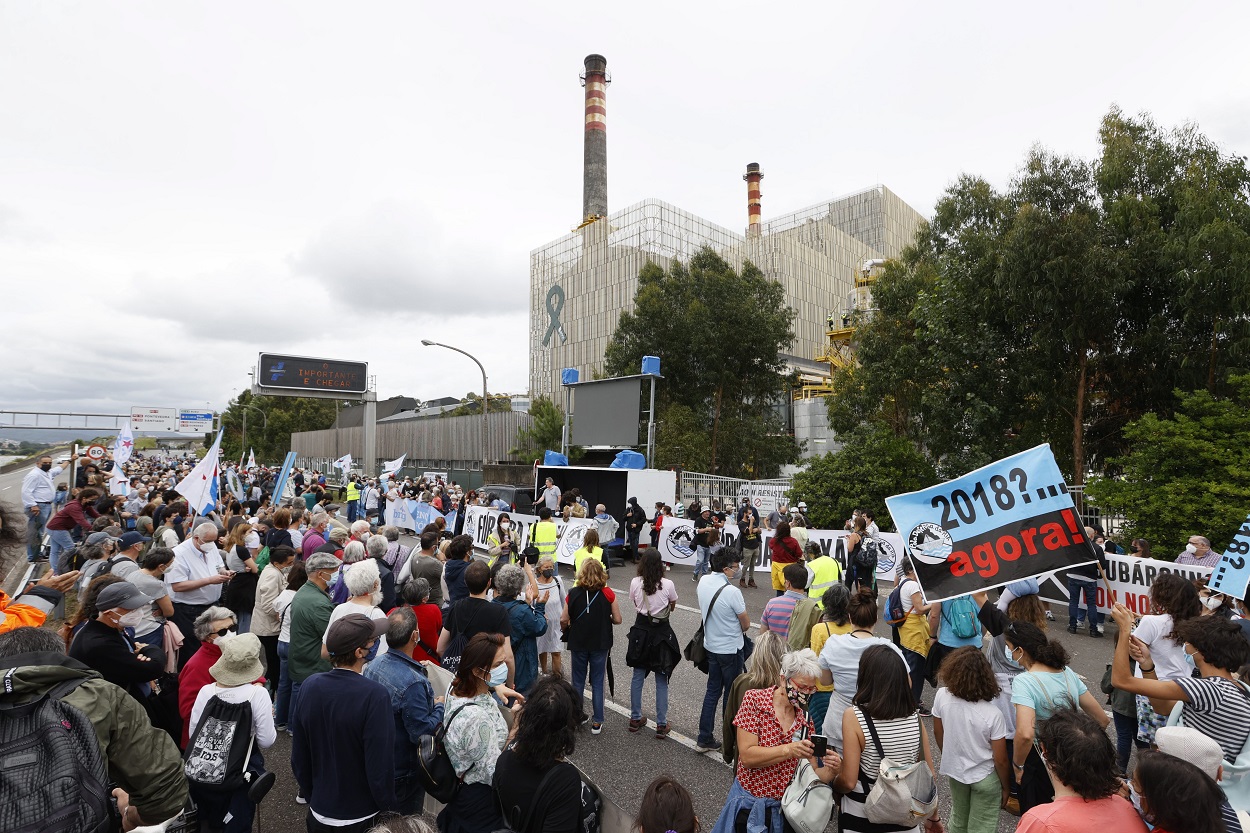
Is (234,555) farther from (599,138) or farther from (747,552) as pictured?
Result: (599,138)

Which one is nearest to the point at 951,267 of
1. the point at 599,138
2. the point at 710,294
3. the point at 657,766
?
the point at 710,294

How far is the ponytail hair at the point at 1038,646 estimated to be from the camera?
363 centimetres

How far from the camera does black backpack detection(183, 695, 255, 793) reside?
3426 mm

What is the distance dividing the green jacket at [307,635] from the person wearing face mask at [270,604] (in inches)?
37.4

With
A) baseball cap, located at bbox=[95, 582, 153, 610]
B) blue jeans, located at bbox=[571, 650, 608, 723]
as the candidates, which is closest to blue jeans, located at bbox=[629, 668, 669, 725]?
blue jeans, located at bbox=[571, 650, 608, 723]

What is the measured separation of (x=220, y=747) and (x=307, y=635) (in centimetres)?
174

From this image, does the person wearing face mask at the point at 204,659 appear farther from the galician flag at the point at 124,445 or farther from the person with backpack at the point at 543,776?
the galician flag at the point at 124,445

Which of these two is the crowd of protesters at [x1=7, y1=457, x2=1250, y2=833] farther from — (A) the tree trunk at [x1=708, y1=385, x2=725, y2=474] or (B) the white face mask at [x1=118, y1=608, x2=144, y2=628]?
(A) the tree trunk at [x1=708, y1=385, x2=725, y2=474]

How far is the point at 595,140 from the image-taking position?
218 ft

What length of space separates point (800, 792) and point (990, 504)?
10.3ft

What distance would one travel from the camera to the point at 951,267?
63.8ft

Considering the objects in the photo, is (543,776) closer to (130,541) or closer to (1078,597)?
(130,541)

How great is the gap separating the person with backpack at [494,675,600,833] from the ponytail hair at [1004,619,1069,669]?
2444mm

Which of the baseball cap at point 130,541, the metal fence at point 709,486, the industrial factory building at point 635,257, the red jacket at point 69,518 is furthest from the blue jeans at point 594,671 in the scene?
the industrial factory building at point 635,257
